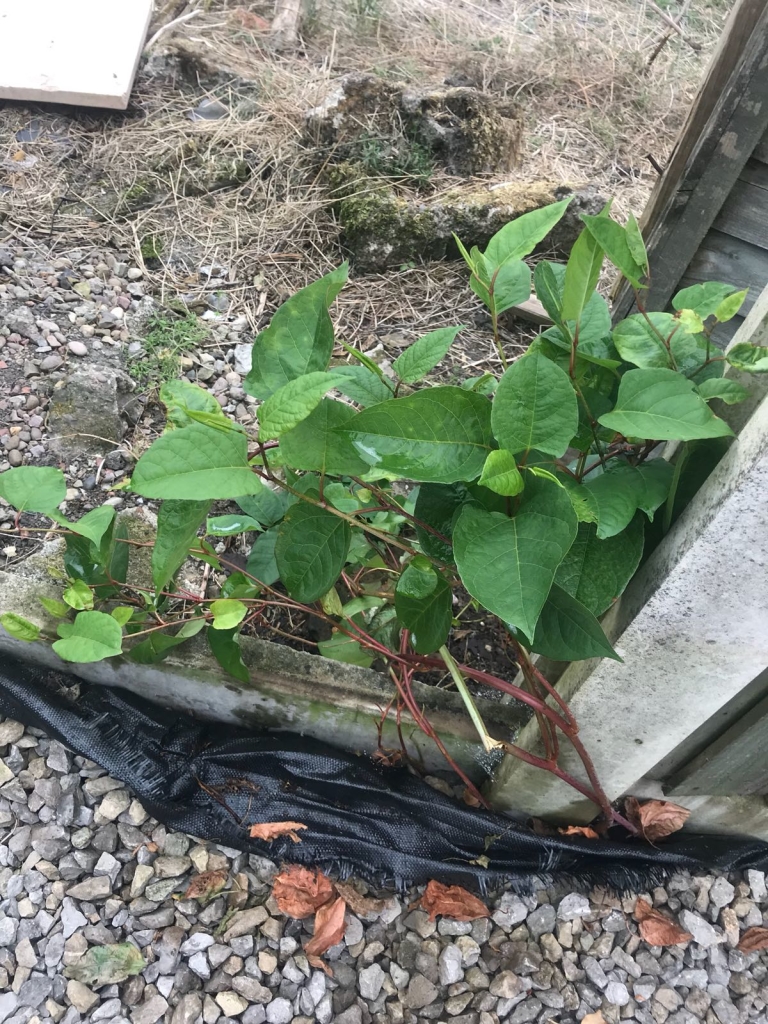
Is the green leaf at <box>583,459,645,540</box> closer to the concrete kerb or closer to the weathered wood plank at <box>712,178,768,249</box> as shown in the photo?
the concrete kerb

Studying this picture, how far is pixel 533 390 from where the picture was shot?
0.81 meters

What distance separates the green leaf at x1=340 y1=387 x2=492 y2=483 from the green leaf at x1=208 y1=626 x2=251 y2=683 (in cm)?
63

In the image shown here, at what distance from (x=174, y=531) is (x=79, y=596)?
1.45 feet

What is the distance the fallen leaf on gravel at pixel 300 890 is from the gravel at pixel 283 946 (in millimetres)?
41

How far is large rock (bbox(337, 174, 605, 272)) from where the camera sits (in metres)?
2.89

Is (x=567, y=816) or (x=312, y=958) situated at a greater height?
(x=567, y=816)

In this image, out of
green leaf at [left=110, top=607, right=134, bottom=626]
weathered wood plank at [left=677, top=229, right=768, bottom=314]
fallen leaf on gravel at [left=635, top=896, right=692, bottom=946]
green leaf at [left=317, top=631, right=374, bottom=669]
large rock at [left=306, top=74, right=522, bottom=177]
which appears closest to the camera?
green leaf at [left=110, top=607, right=134, bottom=626]

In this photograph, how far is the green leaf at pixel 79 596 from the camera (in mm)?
1312

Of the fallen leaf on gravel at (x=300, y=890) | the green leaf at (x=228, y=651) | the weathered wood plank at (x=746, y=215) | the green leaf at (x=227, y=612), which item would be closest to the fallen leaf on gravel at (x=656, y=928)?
the fallen leaf on gravel at (x=300, y=890)

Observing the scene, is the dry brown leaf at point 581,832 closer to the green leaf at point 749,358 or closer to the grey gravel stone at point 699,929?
the grey gravel stone at point 699,929

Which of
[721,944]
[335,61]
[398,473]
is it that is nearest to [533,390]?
[398,473]

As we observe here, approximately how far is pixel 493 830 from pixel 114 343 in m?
2.09

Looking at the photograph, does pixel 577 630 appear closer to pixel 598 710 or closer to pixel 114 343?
pixel 598 710

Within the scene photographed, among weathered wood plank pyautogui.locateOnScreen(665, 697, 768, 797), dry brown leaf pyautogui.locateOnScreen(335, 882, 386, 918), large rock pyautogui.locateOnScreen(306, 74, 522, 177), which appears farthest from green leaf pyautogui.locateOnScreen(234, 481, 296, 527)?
large rock pyautogui.locateOnScreen(306, 74, 522, 177)
